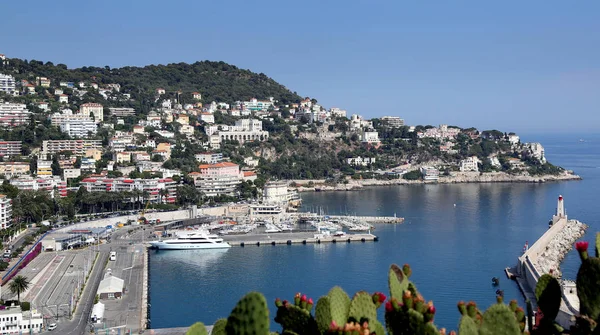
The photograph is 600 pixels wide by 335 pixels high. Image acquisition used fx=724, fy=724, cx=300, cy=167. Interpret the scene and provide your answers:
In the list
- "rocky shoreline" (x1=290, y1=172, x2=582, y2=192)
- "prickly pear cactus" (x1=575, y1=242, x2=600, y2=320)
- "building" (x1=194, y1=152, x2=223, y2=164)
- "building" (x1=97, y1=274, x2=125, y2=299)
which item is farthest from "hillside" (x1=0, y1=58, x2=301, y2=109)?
"prickly pear cactus" (x1=575, y1=242, x2=600, y2=320)

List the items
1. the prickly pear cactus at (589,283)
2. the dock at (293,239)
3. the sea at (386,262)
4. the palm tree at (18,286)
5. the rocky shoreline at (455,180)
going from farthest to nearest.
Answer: the rocky shoreline at (455,180) < the dock at (293,239) < the sea at (386,262) < the palm tree at (18,286) < the prickly pear cactus at (589,283)

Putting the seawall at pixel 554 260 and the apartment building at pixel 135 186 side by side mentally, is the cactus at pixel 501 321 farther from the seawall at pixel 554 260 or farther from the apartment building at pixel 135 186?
the apartment building at pixel 135 186

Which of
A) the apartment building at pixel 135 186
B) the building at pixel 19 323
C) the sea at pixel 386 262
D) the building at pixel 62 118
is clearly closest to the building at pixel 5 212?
the sea at pixel 386 262

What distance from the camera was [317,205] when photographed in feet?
106

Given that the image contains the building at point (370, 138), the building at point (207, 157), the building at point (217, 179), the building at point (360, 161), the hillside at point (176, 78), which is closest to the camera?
the building at point (217, 179)

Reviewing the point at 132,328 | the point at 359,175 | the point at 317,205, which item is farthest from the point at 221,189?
the point at 132,328

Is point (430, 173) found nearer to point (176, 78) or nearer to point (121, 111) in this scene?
point (121, 111)

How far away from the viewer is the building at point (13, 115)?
116ft

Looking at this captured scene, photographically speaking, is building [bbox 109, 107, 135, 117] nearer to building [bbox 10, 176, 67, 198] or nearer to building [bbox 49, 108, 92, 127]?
building [bbox 49, 108, 92, 127]

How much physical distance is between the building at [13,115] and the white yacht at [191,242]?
675 inches

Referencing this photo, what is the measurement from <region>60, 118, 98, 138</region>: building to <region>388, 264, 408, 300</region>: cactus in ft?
112

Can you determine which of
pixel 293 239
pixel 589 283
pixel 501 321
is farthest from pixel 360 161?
pixel 501 321

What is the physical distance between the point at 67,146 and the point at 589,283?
32939mm

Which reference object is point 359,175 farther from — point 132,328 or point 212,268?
point 132,328
